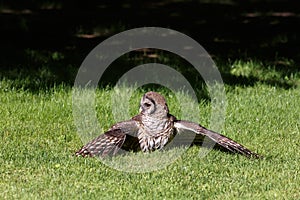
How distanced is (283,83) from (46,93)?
10.4 ft

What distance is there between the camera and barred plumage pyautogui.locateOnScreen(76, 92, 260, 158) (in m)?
7.34

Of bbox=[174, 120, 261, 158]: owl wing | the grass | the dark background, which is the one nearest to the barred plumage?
bbox=[174, 120, 261, 158]: owl wing

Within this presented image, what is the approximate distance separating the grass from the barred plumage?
5.1 inches

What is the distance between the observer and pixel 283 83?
10.4m

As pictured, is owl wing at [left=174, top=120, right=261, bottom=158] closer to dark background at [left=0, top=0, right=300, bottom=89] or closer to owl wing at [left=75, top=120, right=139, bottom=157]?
owl wing at [left=75, top=120, right=139, bottom=157]

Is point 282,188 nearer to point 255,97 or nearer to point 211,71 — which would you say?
point 255,97

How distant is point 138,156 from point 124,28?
5648mm

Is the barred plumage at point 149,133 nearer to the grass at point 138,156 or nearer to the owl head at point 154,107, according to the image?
the owl head at point 154,107

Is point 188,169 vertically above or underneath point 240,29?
underneath

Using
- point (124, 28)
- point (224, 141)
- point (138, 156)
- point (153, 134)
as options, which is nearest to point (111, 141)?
point (138, 156)

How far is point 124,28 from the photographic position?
42.0 ft

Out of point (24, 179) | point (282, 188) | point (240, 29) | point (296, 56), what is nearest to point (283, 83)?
point (296, 56)

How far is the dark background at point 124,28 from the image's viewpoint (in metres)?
11.0

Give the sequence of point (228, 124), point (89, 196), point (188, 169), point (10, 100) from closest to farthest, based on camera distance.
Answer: point (89, 196) < point (188, 169) < point (228, 124) < point (10, 100)
